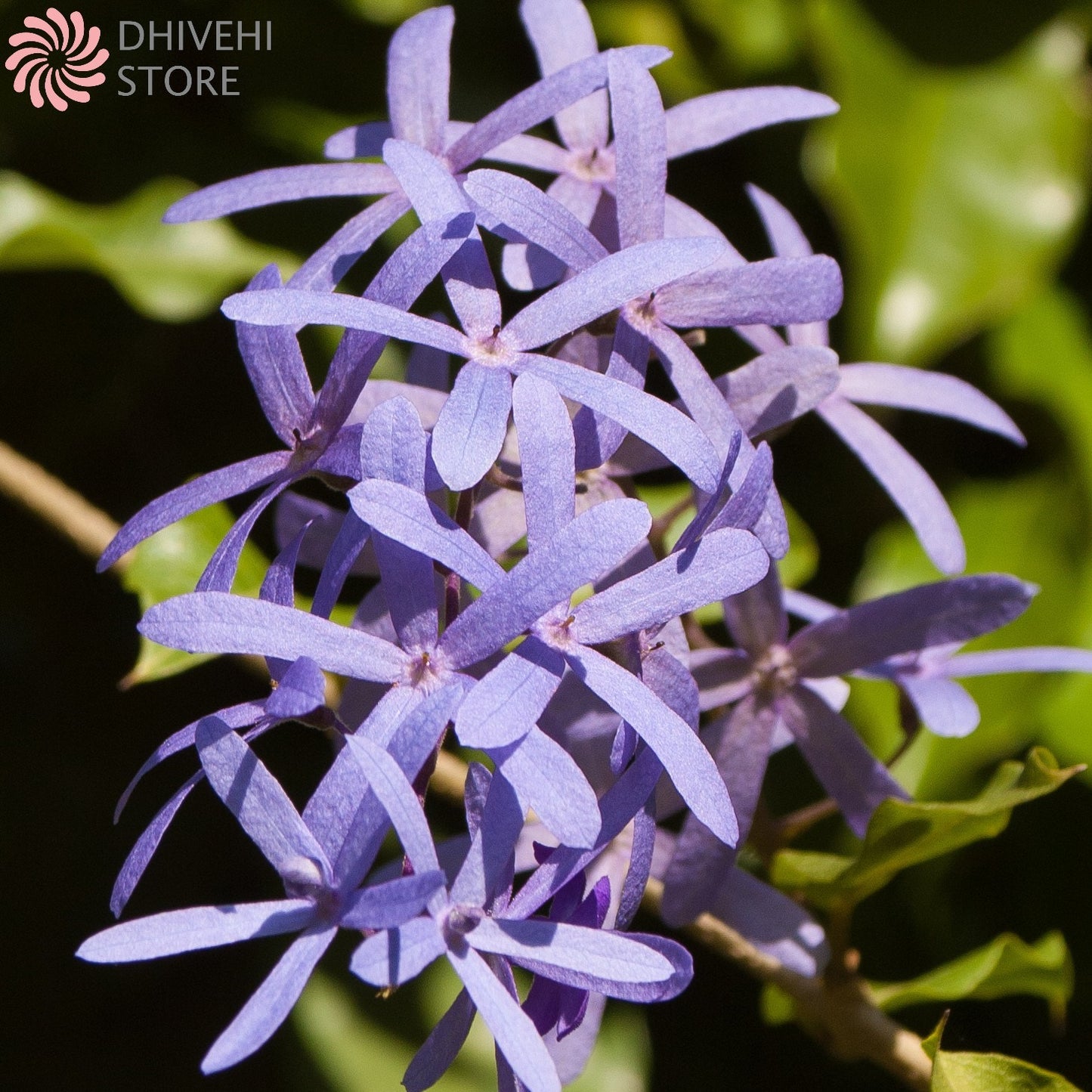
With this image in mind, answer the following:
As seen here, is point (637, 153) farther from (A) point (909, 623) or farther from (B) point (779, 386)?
(A) point (909, 623)

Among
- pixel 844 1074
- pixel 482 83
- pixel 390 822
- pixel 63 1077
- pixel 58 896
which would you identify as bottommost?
pixel 844 1074

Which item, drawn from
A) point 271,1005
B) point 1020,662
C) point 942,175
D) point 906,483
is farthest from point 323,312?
point 942,175

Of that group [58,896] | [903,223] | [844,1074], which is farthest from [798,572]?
[58,896]

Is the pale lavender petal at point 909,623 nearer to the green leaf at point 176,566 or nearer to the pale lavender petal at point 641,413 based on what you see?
the pale lavender petal at point 641,413

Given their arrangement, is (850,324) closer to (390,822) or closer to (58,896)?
(390,822)

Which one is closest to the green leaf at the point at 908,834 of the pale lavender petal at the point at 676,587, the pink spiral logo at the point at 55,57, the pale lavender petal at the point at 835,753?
the pale lavender petal at the point at 835,753

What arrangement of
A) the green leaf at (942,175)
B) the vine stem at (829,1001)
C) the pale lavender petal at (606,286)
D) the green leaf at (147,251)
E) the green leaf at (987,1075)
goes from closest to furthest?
the pale lavender petal at (606,286)
the green leaf at (987,1075)
the vine stem at (829,1001)
the green leaf at (147,251)
the green leaf at (942,175)
